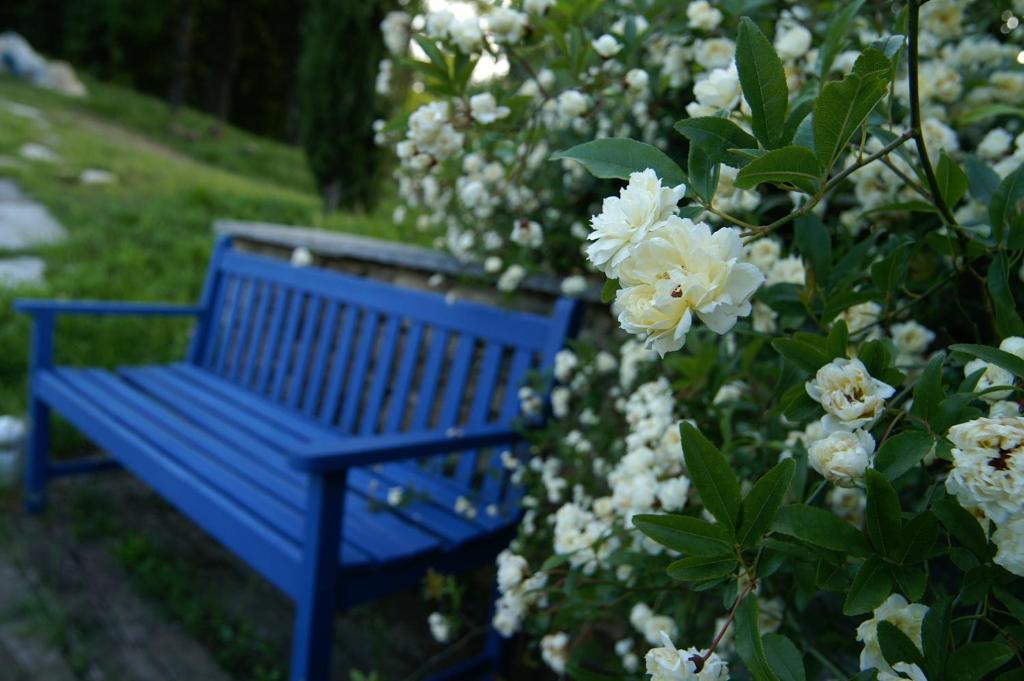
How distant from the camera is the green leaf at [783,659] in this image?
645mm

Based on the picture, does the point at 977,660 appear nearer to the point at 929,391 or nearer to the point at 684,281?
the point at 929,391

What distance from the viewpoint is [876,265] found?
875 mm

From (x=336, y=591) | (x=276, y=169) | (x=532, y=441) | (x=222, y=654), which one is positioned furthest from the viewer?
(x=276, y=169)

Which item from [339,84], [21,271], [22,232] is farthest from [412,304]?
[339,84]

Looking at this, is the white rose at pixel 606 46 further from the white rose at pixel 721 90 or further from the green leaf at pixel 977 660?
the green leaf at pixel 977 660

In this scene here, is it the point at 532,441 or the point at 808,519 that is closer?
the point at 808,519

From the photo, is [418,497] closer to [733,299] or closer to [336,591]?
[336,591]

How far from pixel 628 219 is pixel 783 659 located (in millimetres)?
404

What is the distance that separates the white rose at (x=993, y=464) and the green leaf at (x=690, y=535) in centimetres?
18

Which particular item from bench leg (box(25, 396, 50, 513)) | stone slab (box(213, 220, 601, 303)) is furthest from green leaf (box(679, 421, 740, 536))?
bench leg (box(25, 396, 50, 513))

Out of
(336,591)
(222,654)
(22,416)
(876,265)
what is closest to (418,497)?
(336,591)

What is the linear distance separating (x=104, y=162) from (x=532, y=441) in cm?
759

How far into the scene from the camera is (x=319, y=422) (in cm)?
256

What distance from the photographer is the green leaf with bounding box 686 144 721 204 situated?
0.67m
